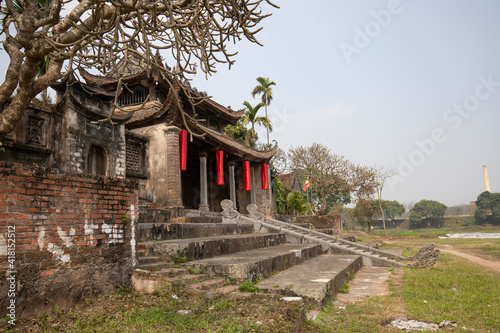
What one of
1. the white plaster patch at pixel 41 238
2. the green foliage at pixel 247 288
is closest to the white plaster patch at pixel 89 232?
the white plaster patch at pixel 41 238

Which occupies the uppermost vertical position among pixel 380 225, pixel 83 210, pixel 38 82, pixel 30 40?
pixel 30 40

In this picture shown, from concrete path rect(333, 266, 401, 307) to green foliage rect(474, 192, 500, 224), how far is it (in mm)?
57311

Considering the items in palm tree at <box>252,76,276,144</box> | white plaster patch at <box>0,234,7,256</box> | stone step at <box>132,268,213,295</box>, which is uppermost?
palm tree at <box>252,76,276,144</box>

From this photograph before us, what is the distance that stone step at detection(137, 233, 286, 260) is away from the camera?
5.46 meters

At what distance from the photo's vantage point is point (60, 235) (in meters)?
3.79

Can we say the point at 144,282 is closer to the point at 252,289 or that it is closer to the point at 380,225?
the point at 252,289

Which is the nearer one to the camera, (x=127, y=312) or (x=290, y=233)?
(x=127, y=312)

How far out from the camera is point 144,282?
451cm

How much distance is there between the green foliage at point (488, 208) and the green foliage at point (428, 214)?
5906 millimetres

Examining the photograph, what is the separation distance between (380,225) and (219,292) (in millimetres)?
69992

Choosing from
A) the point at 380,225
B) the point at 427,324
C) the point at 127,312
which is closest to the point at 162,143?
the point at 127,312

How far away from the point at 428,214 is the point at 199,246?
65179 millimetres

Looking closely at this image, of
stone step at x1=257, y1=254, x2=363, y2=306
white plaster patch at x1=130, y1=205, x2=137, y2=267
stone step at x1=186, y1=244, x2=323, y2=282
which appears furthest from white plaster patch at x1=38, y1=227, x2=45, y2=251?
stone step at x1=257, y1=254, x2=363, y2=306

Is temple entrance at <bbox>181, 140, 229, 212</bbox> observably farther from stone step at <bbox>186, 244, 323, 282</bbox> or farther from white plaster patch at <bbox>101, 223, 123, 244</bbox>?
white plaster patch at <bbox>101, 223, 123, 244</bbox>
